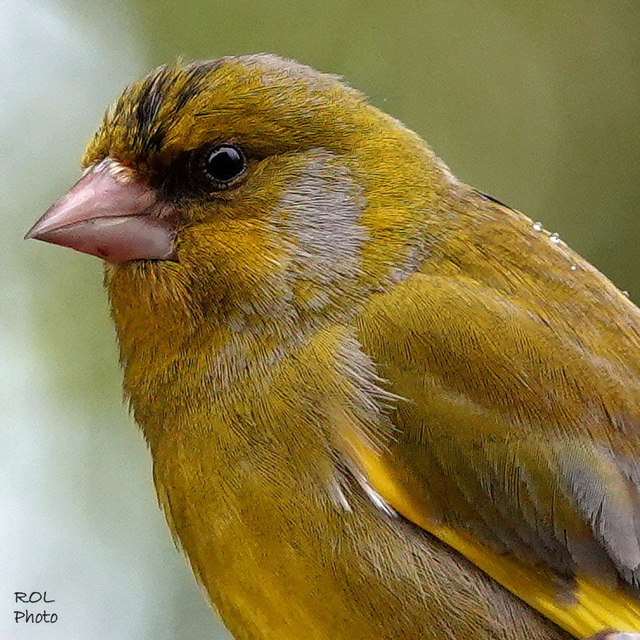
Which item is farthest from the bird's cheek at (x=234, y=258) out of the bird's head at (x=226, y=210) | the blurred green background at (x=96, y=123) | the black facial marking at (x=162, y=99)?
the blurred green background at (x=96, y=123)

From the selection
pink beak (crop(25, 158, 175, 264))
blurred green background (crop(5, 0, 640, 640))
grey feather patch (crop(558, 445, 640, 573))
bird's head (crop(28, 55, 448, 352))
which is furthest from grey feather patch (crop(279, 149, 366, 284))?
blurred green background (crop(5, 0, 640, 640))

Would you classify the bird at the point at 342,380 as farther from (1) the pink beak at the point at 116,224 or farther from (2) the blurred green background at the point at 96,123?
(2) the blurred green background at the point at 96,123

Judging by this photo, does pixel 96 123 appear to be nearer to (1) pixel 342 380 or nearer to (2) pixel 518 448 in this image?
(1) pixel 342 380

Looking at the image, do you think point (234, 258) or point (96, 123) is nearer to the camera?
point (234, 258)

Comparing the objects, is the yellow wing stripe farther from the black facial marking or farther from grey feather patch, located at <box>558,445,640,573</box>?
the black facial marking

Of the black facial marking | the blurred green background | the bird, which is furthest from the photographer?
the blurred green background

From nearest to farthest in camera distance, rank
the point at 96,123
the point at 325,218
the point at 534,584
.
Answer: the point at 534,584, the point at 325,218, the point at 96,123

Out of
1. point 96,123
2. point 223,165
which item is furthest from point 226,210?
point 96,123
